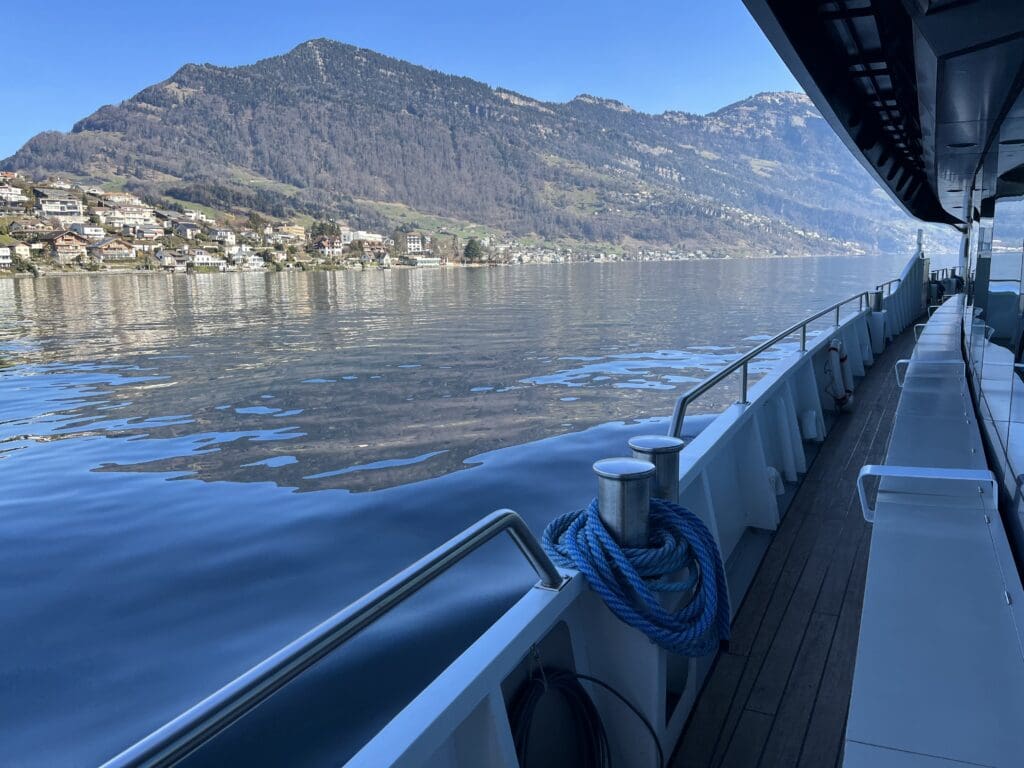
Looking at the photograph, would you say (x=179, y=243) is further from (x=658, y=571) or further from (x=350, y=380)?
(x=658, y=571)

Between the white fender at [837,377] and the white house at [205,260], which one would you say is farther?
the white house at [205,260]

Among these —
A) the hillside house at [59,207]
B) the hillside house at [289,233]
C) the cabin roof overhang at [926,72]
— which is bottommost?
the cabin roof overhang at [926,72]

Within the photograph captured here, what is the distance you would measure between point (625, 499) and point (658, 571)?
0.75 feet

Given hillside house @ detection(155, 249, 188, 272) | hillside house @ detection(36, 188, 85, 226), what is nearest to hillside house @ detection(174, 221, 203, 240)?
hillside house @ detection(36, 188, 85, 226)

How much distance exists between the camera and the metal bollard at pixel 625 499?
1971 millimetres

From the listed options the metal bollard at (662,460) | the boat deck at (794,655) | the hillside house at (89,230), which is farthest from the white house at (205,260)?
the metal bollard at (662,460)

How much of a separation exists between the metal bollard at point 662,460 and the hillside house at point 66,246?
366 ft

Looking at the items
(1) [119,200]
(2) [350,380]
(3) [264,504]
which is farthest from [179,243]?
(3) [264,504]

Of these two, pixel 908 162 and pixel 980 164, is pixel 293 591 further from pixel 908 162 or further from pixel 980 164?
pixel 908 162

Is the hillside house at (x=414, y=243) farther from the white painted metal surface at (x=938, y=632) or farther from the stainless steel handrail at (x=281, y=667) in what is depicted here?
the stainless steel handrail at (x=281, y=667)

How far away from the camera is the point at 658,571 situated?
1997mm

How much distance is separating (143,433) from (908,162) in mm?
11762

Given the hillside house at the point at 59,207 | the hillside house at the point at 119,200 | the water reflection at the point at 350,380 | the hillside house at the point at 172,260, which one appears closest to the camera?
the water reflection at the point at 350,380

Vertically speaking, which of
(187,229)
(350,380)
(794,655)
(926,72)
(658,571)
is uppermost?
(187,229)
